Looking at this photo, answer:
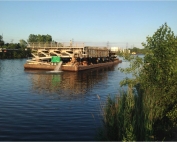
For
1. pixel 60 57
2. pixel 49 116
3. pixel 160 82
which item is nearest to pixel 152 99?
pixel 160 82

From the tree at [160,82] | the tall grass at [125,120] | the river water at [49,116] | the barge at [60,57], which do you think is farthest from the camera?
the barge at [60,57]

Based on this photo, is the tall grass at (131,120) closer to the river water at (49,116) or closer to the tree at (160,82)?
the tree at (160,82)

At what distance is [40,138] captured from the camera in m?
14.1

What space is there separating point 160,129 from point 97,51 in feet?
222

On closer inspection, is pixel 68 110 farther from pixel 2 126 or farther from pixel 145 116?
pixel 145 116

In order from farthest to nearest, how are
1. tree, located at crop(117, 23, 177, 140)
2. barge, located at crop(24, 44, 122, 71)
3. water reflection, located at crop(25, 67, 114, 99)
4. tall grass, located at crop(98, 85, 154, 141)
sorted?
1. barge, located at crop(24, 44, 122, 71)
2. water reflection, located at crop(25, 67, 114, 99)
3. tree, located at crop(117, 23, 177, 140)
4. tall grass, located at crop(98, 85, 154, 141)

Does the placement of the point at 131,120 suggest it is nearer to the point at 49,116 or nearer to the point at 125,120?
the point at 125,120

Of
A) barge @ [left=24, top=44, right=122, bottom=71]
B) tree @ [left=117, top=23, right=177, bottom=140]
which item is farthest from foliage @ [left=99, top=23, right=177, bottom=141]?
barge @ [left=24, top=44, right=122, bottom=71]

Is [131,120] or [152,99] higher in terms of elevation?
[152,99]

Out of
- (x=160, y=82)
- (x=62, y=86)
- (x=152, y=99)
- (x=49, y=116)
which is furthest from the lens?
(x=62, y=86)

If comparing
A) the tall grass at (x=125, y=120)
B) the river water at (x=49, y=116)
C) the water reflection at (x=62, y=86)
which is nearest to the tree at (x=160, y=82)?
the tall grass at (x=125, y=120)

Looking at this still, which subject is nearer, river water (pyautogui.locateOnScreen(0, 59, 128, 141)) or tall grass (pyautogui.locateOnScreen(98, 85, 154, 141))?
tall grass (pyautogui.locateOnScreen(98, 85, 154, 141))

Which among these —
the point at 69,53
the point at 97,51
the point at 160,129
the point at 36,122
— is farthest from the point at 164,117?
the point at 97,51

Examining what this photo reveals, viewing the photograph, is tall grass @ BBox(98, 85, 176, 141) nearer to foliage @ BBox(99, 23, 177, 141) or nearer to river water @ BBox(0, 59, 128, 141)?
foliage @ BBox(99, 23, 177, 141)
